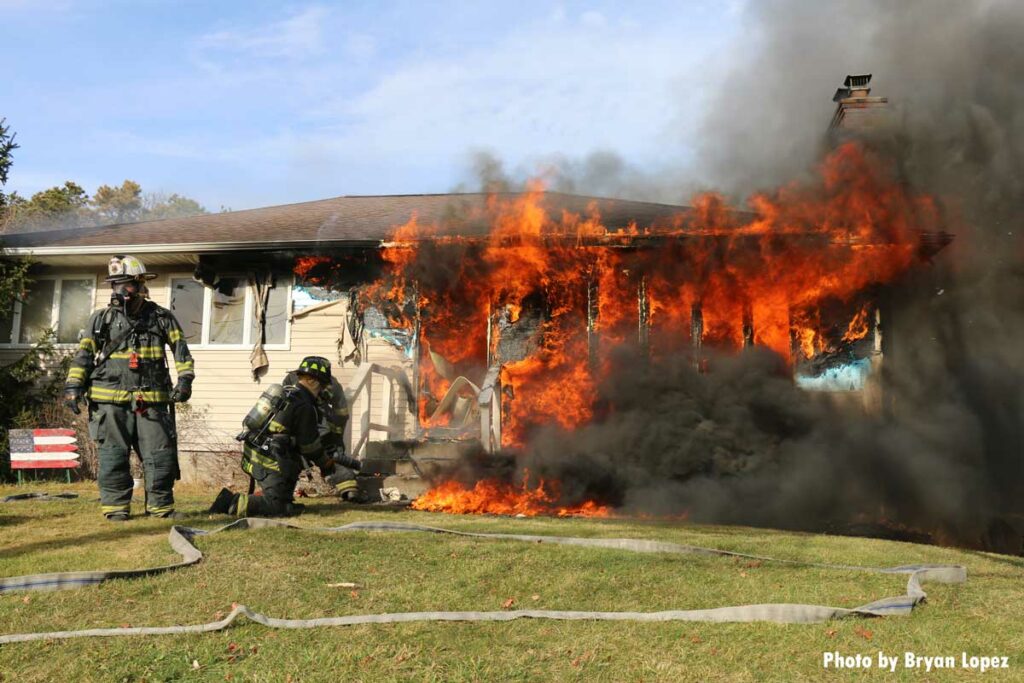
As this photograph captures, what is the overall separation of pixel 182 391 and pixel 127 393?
55 cm

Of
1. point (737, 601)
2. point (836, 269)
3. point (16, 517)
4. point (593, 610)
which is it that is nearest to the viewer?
point (593, 610)

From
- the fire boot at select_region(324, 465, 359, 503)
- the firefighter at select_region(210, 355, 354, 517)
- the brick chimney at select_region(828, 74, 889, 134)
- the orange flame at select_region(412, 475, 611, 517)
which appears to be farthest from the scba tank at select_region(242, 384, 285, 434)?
the brick chimney at select_region(828, 74, 889, 134)

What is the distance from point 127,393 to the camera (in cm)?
747

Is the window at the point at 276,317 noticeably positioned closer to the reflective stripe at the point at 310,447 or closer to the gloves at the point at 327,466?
the gloves at the point at 327,466

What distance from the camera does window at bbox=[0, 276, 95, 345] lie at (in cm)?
1415

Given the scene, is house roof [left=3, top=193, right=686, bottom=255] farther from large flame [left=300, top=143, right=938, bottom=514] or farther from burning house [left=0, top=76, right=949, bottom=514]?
large flame [left=300, top=143, right=938, bottom=514]

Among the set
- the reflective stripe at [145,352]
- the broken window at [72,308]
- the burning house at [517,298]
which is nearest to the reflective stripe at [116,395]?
the reflective stripe at [145,352]

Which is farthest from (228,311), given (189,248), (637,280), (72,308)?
(637,280)

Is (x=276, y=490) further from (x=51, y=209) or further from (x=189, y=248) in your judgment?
(x=51, y=209)

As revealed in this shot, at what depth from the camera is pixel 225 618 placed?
393 cm

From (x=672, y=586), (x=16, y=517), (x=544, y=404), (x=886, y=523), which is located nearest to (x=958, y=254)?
(x=886, y=523)

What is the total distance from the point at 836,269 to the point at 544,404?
4.84 m

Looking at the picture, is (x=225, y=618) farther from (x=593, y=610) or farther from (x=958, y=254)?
(x=958, y=254)

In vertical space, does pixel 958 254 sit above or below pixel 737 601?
above
